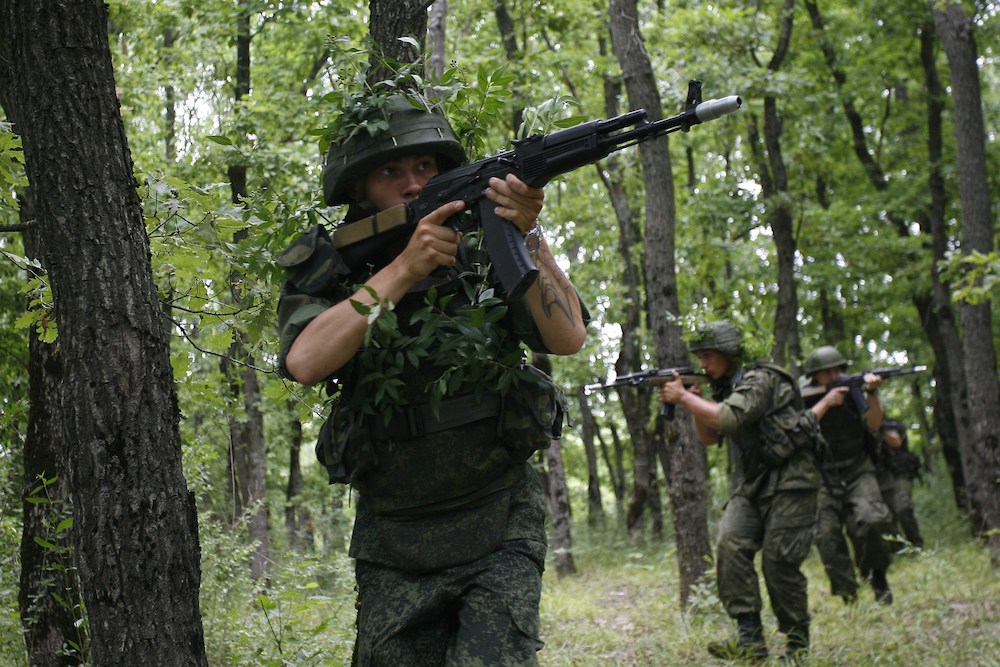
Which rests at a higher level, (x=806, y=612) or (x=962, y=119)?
(x=962, y=119)

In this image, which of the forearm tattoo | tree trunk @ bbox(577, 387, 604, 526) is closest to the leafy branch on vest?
the forearm tattoo

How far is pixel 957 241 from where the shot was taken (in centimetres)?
2127

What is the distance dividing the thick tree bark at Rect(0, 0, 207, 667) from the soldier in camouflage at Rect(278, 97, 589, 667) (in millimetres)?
454

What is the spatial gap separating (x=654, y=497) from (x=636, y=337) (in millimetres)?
3263

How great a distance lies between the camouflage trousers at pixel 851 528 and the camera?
940cm

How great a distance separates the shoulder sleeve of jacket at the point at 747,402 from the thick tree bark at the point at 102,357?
4.76 m

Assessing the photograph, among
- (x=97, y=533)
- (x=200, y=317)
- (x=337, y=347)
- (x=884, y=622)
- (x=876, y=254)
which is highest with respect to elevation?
(x=876, y=254)

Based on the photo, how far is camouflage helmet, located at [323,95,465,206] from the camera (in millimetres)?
3459

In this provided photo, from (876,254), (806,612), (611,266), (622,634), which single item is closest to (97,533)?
(806,612)

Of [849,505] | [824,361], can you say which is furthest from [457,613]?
[849,505]

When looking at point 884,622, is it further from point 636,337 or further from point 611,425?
point 611,425

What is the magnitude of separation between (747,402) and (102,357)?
5.09m

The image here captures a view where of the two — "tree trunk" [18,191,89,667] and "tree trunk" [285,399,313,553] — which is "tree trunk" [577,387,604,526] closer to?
"tree trunk" [285,399,313,553]

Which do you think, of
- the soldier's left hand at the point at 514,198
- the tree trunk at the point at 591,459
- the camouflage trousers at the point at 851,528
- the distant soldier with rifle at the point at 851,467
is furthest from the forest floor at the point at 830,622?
the tree trunk at the point at 591,459
